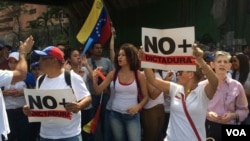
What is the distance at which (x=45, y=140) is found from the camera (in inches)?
178

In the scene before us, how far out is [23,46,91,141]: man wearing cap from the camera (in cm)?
442

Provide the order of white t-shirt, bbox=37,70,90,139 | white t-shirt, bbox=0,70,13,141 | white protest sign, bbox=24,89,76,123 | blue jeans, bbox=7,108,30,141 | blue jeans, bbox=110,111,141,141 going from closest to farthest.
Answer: white t-shirt, bbox=0,70,13,141
white protest sign, bbox=24,89,76,123
white t-shirt, bbox=37,70,90,139
blue jeans, bbox=110,111,141,141
blue jeans, bbox=7,108,30,141

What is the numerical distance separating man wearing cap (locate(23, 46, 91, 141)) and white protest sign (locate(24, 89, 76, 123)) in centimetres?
6

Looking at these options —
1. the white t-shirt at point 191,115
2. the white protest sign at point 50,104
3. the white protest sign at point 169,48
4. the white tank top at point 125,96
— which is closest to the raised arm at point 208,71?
the white t-shirt at point 191,115

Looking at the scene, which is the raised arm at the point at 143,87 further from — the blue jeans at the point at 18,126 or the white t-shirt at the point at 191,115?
the blue jeans at the point at 18,126

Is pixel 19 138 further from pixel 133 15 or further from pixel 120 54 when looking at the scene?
pixel 133 15

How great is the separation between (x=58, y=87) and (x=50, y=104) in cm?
19

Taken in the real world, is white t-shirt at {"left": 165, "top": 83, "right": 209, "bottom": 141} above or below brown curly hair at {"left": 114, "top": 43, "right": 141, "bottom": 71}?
below

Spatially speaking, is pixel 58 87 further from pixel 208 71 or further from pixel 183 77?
pixel 208 71

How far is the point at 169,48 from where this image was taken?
4.30 m

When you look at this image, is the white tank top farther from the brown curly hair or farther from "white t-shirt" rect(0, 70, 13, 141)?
"white t-shirt" rect(0, 70, 13, 141)

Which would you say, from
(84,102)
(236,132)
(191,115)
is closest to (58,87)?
(84,102)

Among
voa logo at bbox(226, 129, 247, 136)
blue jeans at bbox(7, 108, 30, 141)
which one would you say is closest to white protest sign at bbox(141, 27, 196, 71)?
voa logo at bbox(226, 129, 247, 136)

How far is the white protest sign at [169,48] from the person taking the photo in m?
4.14
